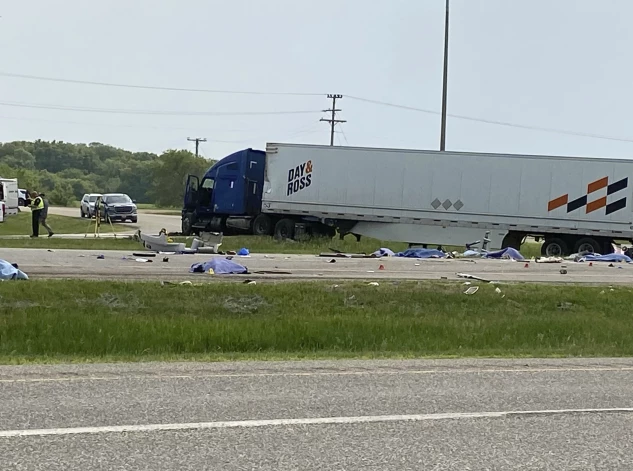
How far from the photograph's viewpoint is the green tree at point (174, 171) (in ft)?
343

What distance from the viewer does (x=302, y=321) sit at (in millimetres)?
13594

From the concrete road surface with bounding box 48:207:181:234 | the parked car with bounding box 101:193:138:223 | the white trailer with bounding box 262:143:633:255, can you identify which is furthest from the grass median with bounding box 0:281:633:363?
the parked car with bounding box 101:193:138:223

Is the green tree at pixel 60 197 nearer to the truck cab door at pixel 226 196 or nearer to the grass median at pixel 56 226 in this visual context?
the grass median at pixel 56 226

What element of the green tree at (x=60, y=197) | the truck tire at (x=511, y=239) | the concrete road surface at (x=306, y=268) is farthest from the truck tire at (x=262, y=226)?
the green tree at (x=60, y=197)

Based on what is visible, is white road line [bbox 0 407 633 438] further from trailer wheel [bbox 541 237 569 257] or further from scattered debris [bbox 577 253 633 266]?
trailer wheel [bbox 541 237 569 257]

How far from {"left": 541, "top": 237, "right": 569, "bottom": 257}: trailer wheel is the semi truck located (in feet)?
0.12

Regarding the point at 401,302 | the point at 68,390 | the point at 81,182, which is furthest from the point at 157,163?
the point at 68,390

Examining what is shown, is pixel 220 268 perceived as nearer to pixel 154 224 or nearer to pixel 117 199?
pixel 154 224

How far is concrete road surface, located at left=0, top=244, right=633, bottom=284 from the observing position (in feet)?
57.6

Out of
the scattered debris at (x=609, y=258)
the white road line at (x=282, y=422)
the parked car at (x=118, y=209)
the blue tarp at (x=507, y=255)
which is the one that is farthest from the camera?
the parked car at (x=118, y=209)

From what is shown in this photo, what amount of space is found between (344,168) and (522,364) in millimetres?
21995

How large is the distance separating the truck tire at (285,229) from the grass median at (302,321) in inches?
617

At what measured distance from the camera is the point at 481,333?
13.9 metres

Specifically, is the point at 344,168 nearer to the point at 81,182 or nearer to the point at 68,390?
the point at 68,390
